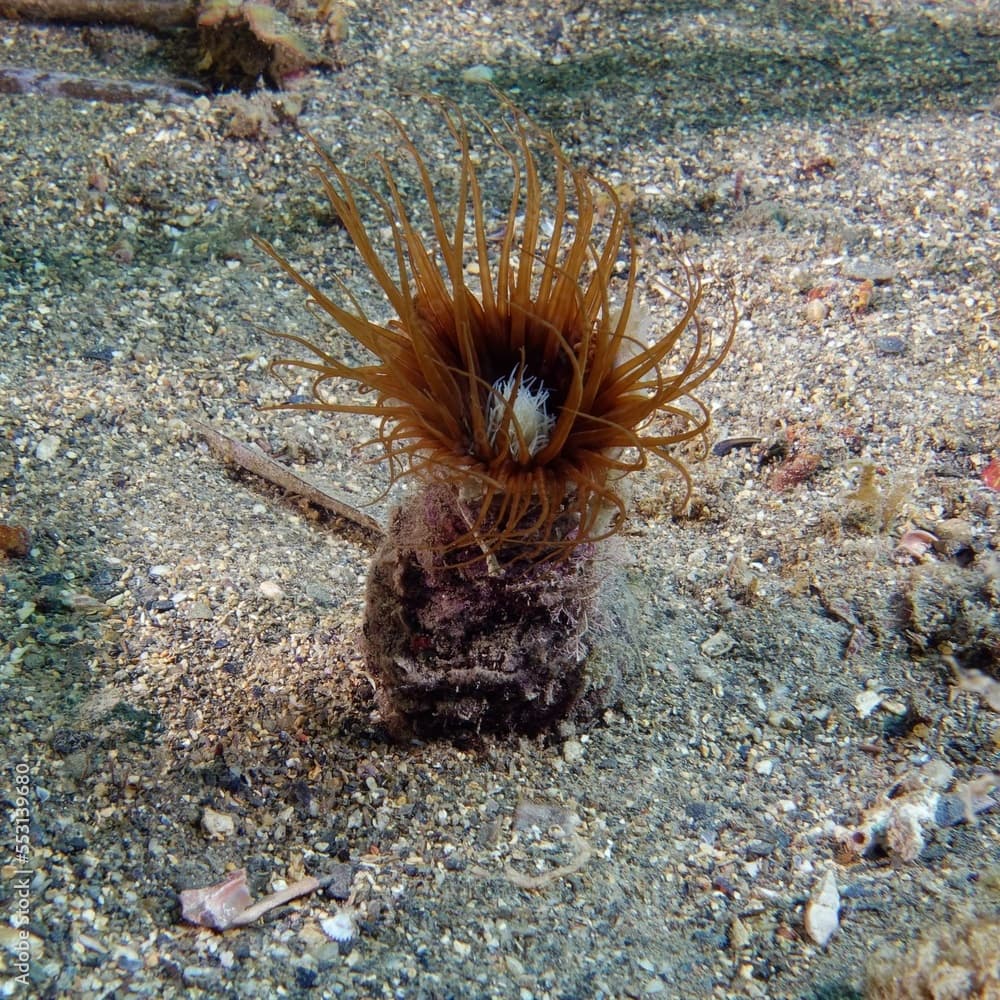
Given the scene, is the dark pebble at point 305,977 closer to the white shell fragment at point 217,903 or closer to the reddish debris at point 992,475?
the white shell fragment at point 217,903

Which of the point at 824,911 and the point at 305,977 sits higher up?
the point at 824,911

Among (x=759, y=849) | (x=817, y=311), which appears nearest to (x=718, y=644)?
(x=759, y=849)

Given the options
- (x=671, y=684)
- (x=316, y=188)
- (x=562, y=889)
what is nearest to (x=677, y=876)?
(x=562, y=889)

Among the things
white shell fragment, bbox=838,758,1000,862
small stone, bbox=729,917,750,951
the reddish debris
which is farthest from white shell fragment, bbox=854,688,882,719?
the reddish debris

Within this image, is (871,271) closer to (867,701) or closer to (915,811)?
(867,701)

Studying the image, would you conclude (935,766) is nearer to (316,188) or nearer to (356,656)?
(356,656)
